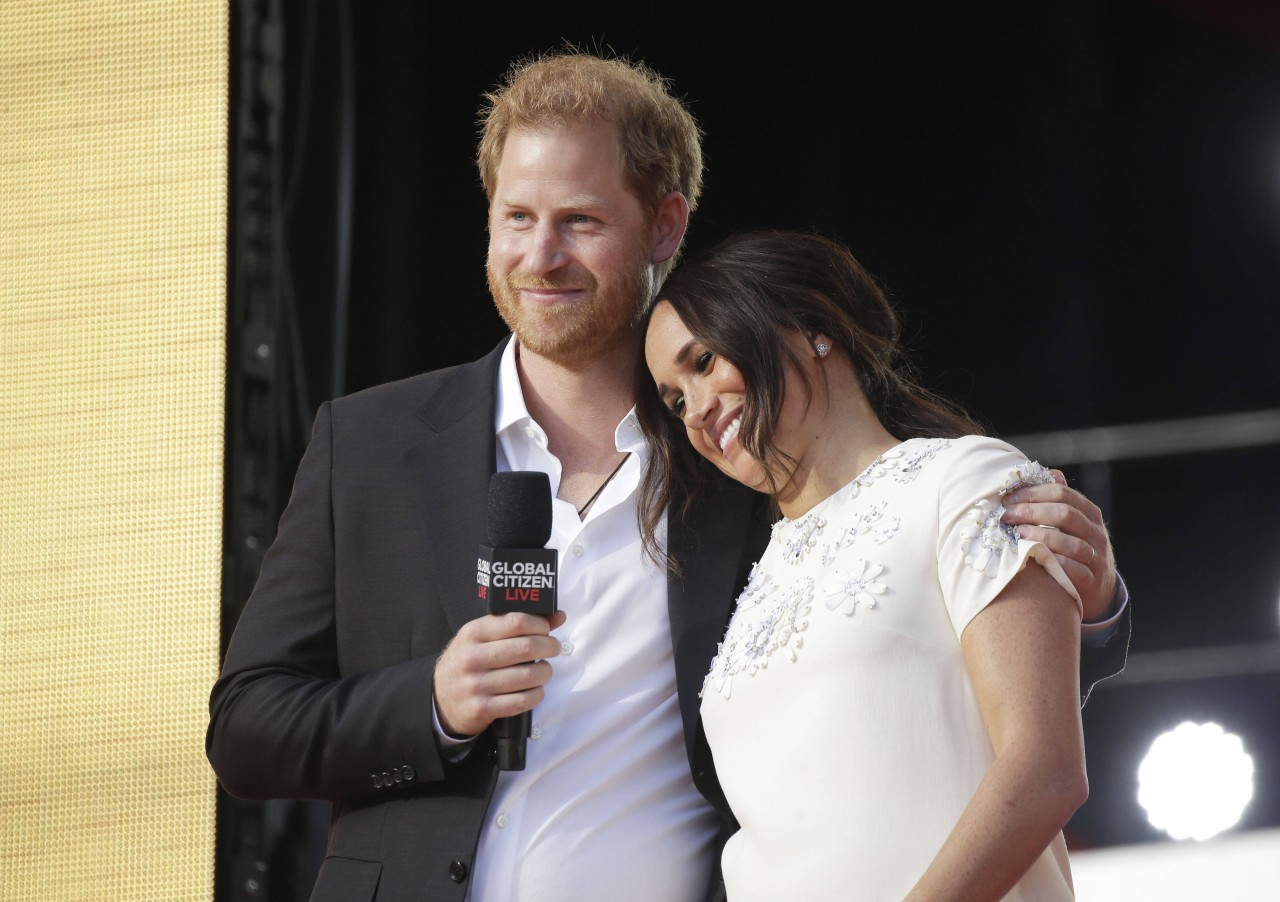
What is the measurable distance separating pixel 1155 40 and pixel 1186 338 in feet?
A: 3.16

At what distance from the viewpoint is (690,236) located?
439 cm

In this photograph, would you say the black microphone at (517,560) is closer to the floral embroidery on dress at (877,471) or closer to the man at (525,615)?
the man at (525,615)

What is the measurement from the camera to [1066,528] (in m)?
1.73

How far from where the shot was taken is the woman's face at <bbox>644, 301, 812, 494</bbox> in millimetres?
2018

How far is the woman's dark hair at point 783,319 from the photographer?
201 cm

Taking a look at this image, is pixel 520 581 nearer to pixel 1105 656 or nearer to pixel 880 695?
pixel 880 695

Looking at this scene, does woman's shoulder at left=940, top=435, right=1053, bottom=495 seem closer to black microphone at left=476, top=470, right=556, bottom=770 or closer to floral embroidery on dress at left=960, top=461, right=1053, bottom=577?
floral embroidery on dress at left=960, top=461, right=1053, bottom=577

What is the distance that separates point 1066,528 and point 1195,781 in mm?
3117

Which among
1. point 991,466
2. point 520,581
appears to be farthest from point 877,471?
point 520,581

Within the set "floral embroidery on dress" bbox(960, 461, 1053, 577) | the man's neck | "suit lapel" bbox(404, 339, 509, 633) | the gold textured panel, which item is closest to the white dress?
"floral embroidery on dress" bbox(960, 461, 1053, 577)

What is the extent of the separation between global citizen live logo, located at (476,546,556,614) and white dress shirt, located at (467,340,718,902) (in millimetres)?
365

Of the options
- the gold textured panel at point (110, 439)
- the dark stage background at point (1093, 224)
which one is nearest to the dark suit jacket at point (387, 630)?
the gold textured panel at point (110, 439)

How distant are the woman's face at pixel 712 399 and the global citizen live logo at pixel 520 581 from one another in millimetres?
373

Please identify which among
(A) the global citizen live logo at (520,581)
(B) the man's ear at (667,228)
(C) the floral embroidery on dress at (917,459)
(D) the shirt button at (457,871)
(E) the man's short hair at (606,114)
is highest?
(E) the man's short hair at (606,114)
